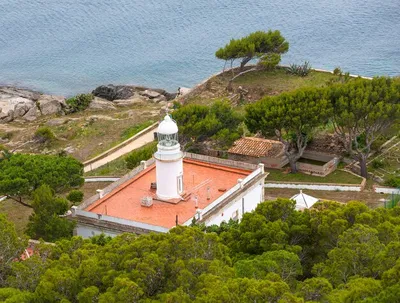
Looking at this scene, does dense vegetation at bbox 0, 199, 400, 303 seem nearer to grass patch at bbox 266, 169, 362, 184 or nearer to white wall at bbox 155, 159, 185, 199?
white wall at bbox 155, 159, 185, 199

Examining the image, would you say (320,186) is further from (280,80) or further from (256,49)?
(256,49)

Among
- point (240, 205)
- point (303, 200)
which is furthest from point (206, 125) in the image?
point (240, 205)

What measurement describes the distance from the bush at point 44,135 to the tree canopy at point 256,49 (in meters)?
14.3

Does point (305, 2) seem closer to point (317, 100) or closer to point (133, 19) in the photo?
point (133, 19)

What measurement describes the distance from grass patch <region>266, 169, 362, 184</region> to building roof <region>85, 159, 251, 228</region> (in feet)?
24.8

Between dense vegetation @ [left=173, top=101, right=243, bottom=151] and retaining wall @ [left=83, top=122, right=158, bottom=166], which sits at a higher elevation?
dense vegetation @ [left=173, top=101, right=243, bottom=151]

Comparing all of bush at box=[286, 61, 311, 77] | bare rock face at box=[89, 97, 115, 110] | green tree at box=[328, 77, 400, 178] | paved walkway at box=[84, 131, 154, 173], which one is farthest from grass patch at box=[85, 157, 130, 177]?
bush at box=[286, 61, 311, 77]

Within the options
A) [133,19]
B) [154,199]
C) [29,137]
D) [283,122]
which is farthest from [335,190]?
[133,19]

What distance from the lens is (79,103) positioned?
2677 inches

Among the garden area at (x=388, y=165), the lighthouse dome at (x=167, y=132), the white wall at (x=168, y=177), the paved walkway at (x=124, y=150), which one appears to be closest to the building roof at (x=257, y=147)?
the garden area at (x=388, y=165)

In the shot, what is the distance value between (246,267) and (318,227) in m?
4.34

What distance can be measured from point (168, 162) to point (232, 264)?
10.3 meters

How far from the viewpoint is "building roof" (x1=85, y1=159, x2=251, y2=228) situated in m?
35.4

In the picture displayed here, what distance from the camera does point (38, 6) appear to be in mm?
104750
